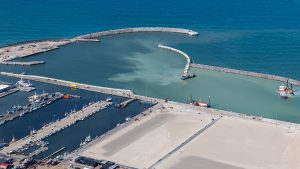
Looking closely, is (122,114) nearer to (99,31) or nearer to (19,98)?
(19,98)

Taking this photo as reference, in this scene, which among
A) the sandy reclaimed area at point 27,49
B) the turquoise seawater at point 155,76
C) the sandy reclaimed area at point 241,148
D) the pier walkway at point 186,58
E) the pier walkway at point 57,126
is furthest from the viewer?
the sandy reclaimed area at point 27,49

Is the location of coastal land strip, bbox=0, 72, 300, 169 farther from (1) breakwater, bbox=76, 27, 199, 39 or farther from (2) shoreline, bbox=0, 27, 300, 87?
(1) breakwater, bbox=76, 27, 199, 39

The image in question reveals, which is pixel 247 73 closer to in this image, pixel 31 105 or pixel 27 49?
pixel 31 105

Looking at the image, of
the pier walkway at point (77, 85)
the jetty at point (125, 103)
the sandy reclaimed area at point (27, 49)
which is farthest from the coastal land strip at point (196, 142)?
the sandy reclaimed area at point (27, 49)

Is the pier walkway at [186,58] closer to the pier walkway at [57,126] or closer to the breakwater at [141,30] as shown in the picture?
the breakwater at [141,30]

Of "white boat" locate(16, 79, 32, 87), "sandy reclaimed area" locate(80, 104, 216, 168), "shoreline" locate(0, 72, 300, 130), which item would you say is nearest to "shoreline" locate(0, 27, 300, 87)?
"shoreline" locate(0, 72, 300, 130)
